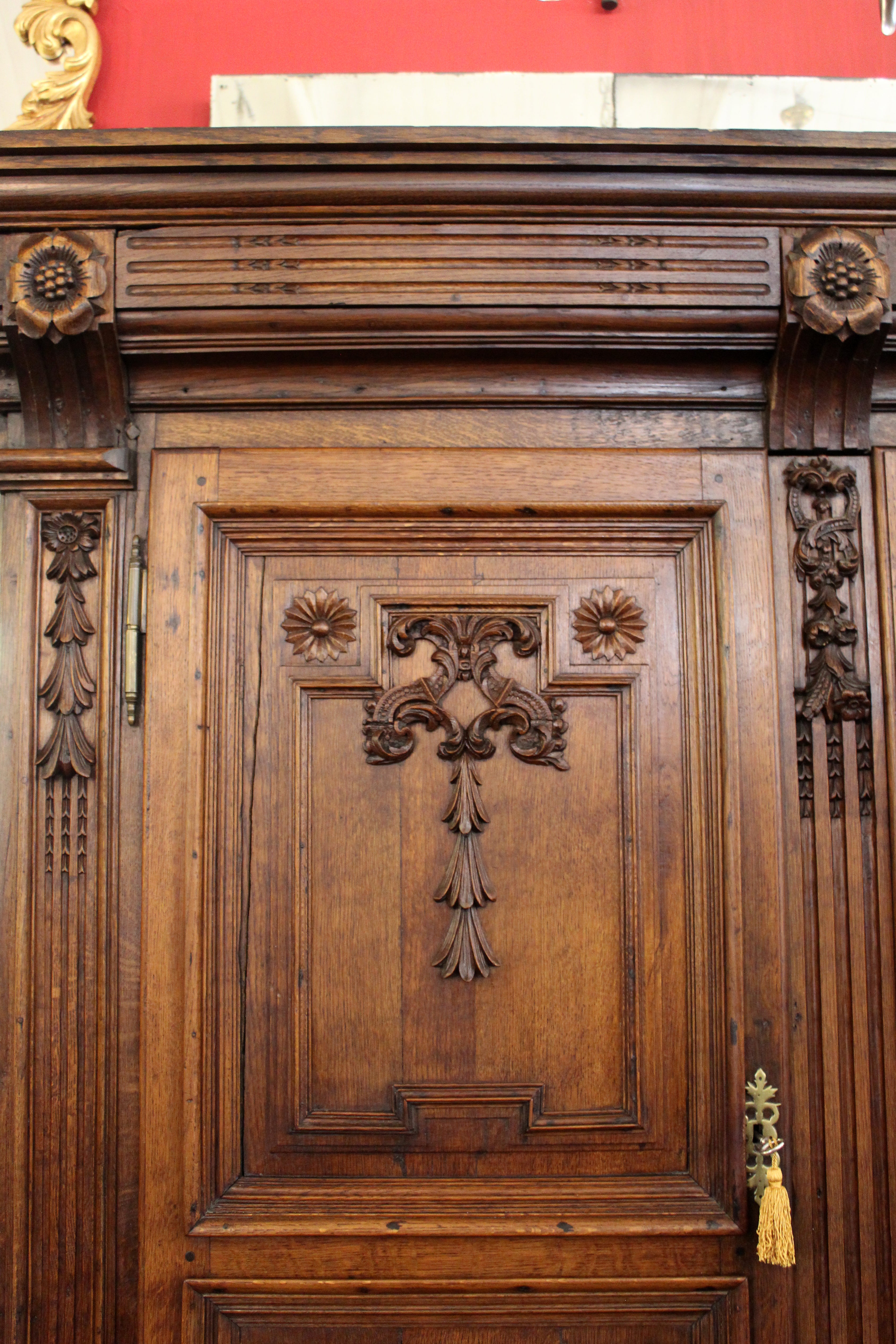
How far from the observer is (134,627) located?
57.9 inches

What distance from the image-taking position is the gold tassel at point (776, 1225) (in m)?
1.35

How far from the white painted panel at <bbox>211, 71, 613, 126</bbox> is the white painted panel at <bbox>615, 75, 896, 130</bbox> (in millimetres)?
63

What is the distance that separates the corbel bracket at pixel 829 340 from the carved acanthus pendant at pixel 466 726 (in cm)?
56

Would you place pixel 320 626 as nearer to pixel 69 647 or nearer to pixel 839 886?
pixel 69 647

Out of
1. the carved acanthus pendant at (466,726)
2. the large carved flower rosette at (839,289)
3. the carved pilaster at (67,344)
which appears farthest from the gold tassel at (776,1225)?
the carved pilaster at (67,344)

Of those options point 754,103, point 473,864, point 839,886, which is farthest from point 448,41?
point 839,886

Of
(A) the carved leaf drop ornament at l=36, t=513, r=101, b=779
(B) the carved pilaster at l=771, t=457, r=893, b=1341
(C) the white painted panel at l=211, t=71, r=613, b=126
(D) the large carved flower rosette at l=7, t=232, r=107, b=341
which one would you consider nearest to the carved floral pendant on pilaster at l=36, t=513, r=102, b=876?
(A) the carved leaf drop ornament at l=36, t=513, r=101, b=779

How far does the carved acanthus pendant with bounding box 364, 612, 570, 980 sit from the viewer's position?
1.46m

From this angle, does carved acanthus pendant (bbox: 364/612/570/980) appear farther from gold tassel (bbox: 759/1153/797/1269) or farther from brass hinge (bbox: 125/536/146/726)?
gold tassel (bbox: 759/1153/797/1269)

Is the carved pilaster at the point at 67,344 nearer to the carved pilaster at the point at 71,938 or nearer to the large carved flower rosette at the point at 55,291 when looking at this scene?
the large carved flower rosette at the point at 55,291

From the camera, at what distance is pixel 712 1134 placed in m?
1.43

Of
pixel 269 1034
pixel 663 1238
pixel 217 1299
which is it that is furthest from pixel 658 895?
pixel 217 1299

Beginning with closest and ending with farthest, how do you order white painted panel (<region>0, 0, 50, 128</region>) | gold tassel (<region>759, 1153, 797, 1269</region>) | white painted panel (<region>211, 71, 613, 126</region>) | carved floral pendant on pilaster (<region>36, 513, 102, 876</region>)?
gold tassel (<region>759, 1153, 797, 1269</region>), carved floral pendant on pilaster (<region>36, 513, 102, 876</region>), white painted panel (<region>211, 71, 613, 126</region>), white painted panel (<region>0, 0, 50, 128</region>)

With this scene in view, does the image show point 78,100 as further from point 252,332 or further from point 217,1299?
point 217,1299
